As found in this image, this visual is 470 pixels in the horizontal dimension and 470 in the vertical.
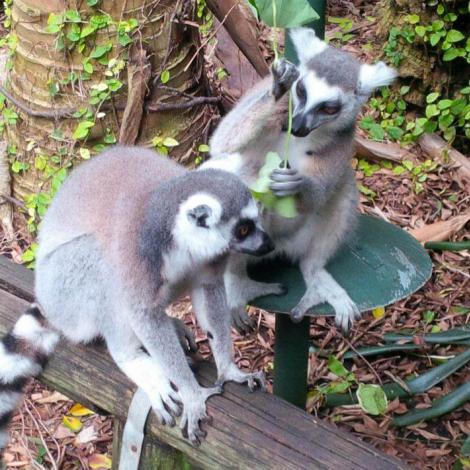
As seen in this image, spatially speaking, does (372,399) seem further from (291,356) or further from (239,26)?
(239,26)

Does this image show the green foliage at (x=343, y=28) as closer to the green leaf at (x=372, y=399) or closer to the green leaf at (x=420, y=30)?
the green leaf at (x=420, y=30)

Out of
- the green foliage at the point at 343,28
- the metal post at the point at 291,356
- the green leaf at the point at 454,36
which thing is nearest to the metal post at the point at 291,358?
the metal post at the point at 291,356

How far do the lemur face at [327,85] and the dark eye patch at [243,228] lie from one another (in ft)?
1.51

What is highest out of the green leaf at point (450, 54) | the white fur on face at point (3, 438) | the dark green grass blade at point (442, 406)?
the green leaf at point (450, 54)

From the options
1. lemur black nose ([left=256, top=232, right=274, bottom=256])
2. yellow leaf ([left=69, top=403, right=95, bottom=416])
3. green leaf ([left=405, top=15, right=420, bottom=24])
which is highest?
lemur black nose ([left=256, top=232, right=274, bottom=256])

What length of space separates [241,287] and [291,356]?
0.52 meters

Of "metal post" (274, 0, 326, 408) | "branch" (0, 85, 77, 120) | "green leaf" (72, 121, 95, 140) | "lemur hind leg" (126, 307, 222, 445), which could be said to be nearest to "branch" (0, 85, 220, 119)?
"branch" (0, 85, 77, 120)

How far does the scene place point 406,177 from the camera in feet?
20.7

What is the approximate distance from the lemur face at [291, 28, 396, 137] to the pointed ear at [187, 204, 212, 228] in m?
0.54

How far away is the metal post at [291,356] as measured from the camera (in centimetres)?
374

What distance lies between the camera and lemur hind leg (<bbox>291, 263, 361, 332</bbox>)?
3.46 metres

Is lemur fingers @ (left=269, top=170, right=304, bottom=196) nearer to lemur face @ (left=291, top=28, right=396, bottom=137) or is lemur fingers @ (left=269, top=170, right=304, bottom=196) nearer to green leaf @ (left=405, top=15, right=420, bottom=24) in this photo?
lemur face @ (left=291, top=28, right=396, bottom=137)

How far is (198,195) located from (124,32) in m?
2.23

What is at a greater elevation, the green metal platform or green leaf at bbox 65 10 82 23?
green leaf at bbox 65 10 82 23
